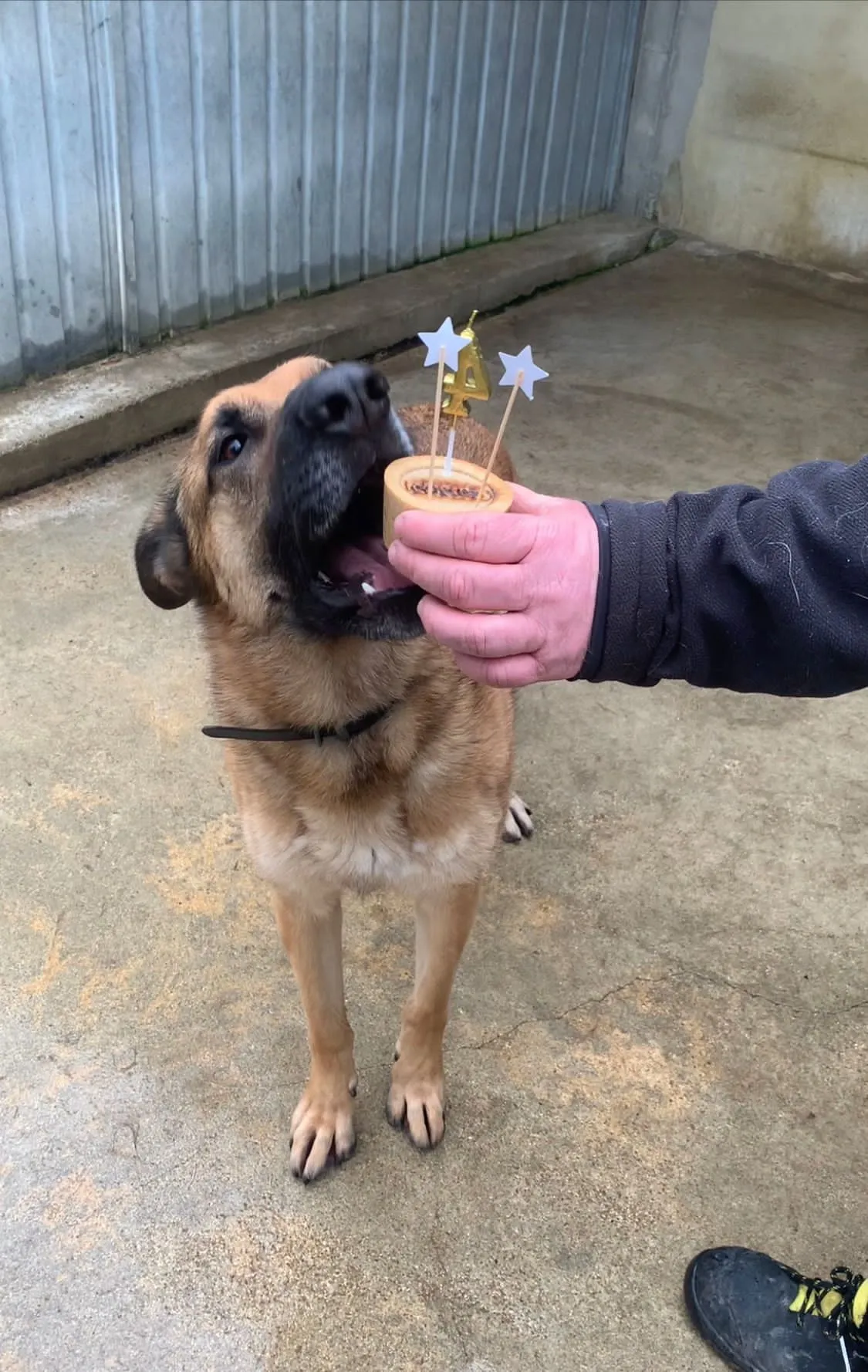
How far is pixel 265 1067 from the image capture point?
2.39 meters

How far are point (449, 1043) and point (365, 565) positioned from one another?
122cm

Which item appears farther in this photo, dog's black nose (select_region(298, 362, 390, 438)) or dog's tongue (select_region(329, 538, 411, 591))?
dog's tongue (select_region(329, 538, 411, 591))

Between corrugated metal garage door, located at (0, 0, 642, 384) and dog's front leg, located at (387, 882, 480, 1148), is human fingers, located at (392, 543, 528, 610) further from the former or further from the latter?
corrugated metal garage door, located at (0, 0, 642, 384)

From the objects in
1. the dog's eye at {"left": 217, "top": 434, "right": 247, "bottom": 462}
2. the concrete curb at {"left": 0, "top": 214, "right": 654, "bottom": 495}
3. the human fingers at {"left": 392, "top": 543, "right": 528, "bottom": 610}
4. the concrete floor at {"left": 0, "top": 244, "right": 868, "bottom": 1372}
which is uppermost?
the human fingers at {"left": 392, "top": 543, "right": 528, "bottom": 610}

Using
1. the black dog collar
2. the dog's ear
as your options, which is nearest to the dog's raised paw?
the black dog collar

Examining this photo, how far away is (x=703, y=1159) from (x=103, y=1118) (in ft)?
4.17

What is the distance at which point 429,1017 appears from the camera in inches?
87.5

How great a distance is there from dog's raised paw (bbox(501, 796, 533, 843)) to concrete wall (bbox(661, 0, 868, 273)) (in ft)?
19.0

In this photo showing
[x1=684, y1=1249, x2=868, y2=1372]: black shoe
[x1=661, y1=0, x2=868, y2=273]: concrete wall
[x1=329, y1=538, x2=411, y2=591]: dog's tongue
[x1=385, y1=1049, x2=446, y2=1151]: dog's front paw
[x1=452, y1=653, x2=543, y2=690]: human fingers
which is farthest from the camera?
[x1=661, y1=0, x2=868, y2=273]: concrete wall

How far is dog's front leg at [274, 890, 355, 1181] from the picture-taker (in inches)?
83.8

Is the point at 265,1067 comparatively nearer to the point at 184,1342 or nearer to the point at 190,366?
the point at 184,1342

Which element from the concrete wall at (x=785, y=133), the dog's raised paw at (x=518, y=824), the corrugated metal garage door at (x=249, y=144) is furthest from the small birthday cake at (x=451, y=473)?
the concrete wall at (x=785, y=133)

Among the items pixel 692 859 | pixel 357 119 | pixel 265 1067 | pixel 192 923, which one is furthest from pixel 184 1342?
pixel 357 119

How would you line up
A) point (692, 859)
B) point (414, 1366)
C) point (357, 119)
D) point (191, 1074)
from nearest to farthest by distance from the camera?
1. point (414, 1366)
2. point (191, 1074)
3. point (692, 859)
4. point (357, 119)
